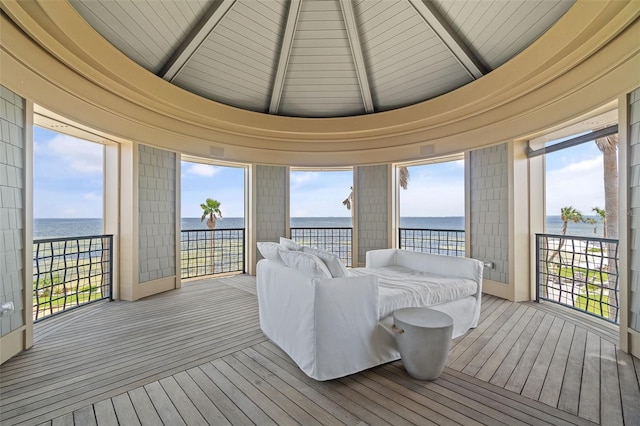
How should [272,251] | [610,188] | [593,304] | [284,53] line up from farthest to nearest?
[610,188] → [284,53] → [593,304] → [272,251]

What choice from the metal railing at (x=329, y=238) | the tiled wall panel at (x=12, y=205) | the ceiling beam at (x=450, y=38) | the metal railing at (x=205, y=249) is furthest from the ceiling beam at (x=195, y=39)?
the metal railing at (x=329, y=238)

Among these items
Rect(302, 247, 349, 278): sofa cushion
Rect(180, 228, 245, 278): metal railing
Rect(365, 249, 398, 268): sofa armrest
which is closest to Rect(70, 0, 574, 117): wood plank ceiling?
Rect(180, 228, 245, 278): metal railing

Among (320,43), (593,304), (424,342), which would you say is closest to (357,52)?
(320,43)

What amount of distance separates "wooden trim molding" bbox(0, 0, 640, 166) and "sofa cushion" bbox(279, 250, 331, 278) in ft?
9.71

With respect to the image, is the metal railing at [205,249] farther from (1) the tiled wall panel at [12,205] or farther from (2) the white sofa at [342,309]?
(2) the white sofa at [342,309]

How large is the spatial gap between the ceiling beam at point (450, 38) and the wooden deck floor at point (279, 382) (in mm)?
3666

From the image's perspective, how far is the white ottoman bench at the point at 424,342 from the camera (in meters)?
1.90

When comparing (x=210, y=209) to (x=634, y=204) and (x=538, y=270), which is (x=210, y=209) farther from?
(x=634, y=204)

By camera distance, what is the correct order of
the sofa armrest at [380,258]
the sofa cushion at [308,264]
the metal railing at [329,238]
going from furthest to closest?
the metal railing at [329,238], the sofa armrest at [380,258], the sofa cushion at [308,264]

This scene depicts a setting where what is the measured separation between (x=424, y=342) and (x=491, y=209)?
320cm

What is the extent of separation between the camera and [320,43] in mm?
4332

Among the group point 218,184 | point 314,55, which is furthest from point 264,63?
point 218,184

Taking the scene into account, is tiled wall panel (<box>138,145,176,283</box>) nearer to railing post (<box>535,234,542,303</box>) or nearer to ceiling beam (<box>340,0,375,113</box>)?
ceiling beam (<box>340,0,375,113</box>)

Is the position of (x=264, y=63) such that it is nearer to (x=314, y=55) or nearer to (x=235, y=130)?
(x=314, y=55)
